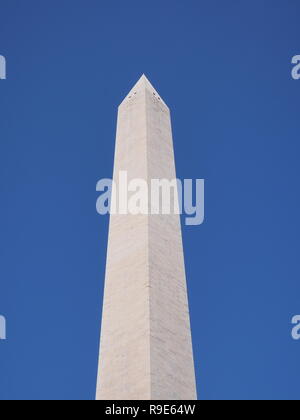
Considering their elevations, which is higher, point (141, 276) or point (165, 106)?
point (165, 106)

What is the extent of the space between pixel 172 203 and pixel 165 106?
244 inches

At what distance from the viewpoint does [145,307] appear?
14719 millimetres

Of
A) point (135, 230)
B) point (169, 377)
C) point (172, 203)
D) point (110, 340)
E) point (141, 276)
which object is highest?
point (172, 203)

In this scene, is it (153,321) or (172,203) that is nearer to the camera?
(153,321)

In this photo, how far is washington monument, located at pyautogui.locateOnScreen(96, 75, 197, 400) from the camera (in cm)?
1372

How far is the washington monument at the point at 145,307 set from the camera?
45.0 ft

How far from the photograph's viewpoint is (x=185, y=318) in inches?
620
